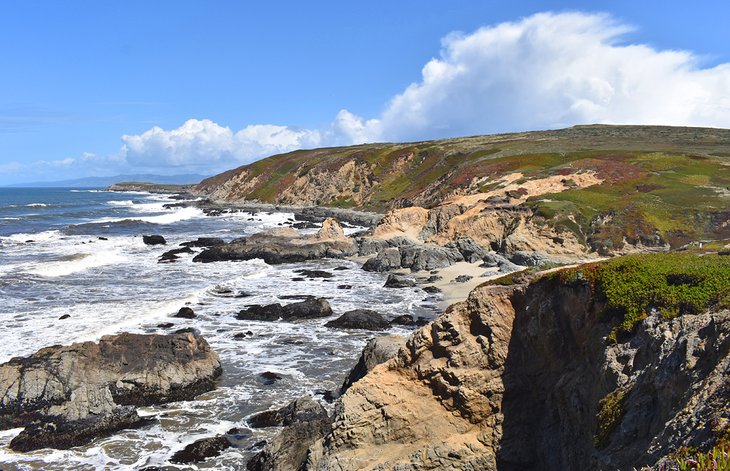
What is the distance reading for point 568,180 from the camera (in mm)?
65562

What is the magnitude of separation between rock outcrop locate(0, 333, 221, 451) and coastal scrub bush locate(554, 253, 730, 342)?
15.5 m

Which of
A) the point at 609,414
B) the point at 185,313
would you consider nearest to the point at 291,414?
the point at 609,414

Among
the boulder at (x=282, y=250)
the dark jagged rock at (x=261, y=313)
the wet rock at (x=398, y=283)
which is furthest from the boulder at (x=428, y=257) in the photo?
the dark jagged rock at (x=261, y=313)

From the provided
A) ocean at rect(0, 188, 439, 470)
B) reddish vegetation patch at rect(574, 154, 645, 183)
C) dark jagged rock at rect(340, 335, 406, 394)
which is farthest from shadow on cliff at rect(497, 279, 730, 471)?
reddish vegetation patch at rect(574, 154, 645, 183)

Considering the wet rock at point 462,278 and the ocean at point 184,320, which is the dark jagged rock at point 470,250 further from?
the ocean at point 184,320

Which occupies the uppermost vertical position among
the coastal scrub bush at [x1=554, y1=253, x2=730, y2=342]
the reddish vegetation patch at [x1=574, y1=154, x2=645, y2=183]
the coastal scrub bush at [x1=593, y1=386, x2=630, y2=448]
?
the reddish vegetation patch at [x1=574, y1=154, x2=645, y2=183]

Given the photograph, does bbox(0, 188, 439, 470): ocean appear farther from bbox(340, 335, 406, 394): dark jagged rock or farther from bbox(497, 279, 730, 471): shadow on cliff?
bbox(497, 279, 730, 471): shadow on cliff

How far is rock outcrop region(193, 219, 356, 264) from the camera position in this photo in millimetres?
54500

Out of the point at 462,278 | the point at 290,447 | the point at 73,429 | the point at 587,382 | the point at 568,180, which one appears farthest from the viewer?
the point at 568,180

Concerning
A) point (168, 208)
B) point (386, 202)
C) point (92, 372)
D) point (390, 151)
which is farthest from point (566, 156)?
point (168, 208)

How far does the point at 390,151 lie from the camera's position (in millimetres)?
133250

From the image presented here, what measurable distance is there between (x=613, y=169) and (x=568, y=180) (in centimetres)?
737

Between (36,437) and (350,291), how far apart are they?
24621 mm

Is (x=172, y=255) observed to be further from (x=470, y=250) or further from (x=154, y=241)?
(x=470, y=250)
